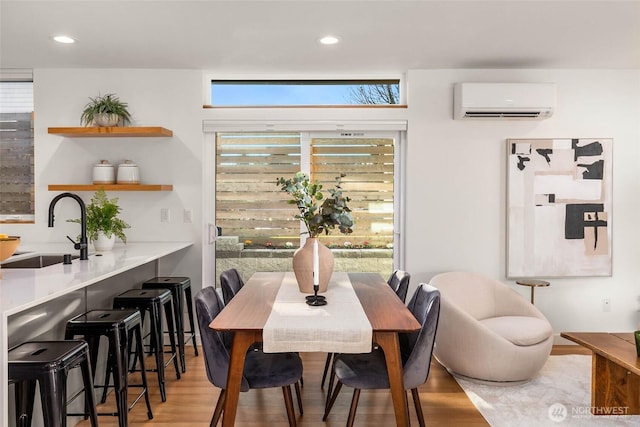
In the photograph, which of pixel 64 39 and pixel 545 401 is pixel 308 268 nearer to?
pixel 545 401

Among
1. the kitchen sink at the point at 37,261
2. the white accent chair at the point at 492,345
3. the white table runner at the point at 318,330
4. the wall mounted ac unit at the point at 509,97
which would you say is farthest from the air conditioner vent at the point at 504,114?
the kitchen sink at the point at 37,261

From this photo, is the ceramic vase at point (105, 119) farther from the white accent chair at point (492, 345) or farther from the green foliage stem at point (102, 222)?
the white accent chair at point (492, 345)

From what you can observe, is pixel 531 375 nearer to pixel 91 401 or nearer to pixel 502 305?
pixel 502 305

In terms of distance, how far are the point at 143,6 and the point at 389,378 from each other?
98.0 inches

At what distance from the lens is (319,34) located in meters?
3.56

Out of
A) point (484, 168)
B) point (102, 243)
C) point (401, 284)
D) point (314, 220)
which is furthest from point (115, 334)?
point (484, 168)

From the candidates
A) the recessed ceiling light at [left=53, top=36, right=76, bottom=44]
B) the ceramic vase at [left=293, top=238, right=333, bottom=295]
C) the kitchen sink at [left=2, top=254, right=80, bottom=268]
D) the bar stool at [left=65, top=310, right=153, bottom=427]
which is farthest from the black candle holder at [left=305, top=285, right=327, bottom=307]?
the recessed ceiling light at [left=53, top=36, right=76, bottom=44]

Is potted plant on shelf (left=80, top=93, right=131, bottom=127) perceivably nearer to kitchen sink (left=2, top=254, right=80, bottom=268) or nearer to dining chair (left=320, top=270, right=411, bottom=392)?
kitchen sink (left=2, top=254, right=80, bottom=268)

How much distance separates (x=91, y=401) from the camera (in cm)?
227

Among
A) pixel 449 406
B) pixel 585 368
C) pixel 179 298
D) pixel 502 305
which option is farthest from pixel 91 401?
pixel 585 368

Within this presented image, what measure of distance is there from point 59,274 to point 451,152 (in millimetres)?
3256

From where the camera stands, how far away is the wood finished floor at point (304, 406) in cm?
298

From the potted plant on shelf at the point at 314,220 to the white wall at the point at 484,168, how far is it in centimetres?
174

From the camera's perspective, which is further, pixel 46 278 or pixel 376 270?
pixel 376 270
